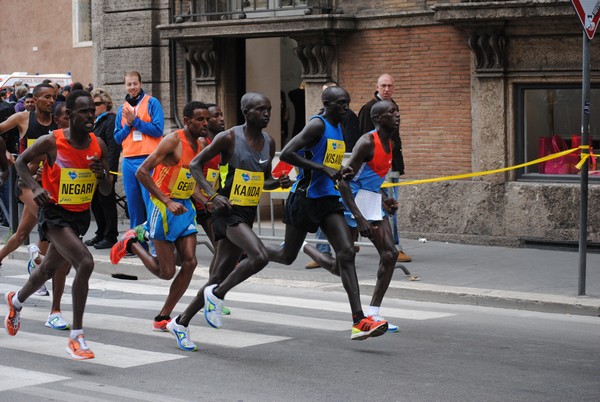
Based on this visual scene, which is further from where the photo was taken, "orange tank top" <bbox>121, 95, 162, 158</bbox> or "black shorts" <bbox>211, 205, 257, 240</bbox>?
"orange tank top" <bbox>121, 95, 162, 158</bbox>

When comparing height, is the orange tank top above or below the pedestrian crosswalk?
above

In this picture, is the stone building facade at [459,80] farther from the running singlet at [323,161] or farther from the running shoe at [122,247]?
the running shoe at [122,247]

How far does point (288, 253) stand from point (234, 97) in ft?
30.8

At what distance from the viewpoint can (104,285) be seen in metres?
13.2

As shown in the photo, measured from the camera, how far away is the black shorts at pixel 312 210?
31.2ft

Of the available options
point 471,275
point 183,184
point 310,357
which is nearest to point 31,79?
point 471,275

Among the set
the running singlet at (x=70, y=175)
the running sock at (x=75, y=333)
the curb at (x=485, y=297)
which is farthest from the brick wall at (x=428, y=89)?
the running sock at (x=75, y=333)

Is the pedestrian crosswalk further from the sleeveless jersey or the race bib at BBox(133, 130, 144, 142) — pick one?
the race bib at BBox(133, 130, 144, 142)

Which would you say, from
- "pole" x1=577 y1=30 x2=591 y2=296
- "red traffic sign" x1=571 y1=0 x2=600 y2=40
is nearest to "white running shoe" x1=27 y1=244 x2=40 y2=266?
"pole" x1=577 y1=30 x2=591 y2=296

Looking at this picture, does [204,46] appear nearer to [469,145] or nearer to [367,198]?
[469,145]

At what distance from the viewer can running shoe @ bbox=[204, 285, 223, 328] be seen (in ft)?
29.4

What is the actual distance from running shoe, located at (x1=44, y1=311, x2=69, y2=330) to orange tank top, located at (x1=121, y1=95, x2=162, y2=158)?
412 cm

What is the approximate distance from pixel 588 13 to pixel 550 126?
4.22m

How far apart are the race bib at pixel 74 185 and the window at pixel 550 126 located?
746 cm
